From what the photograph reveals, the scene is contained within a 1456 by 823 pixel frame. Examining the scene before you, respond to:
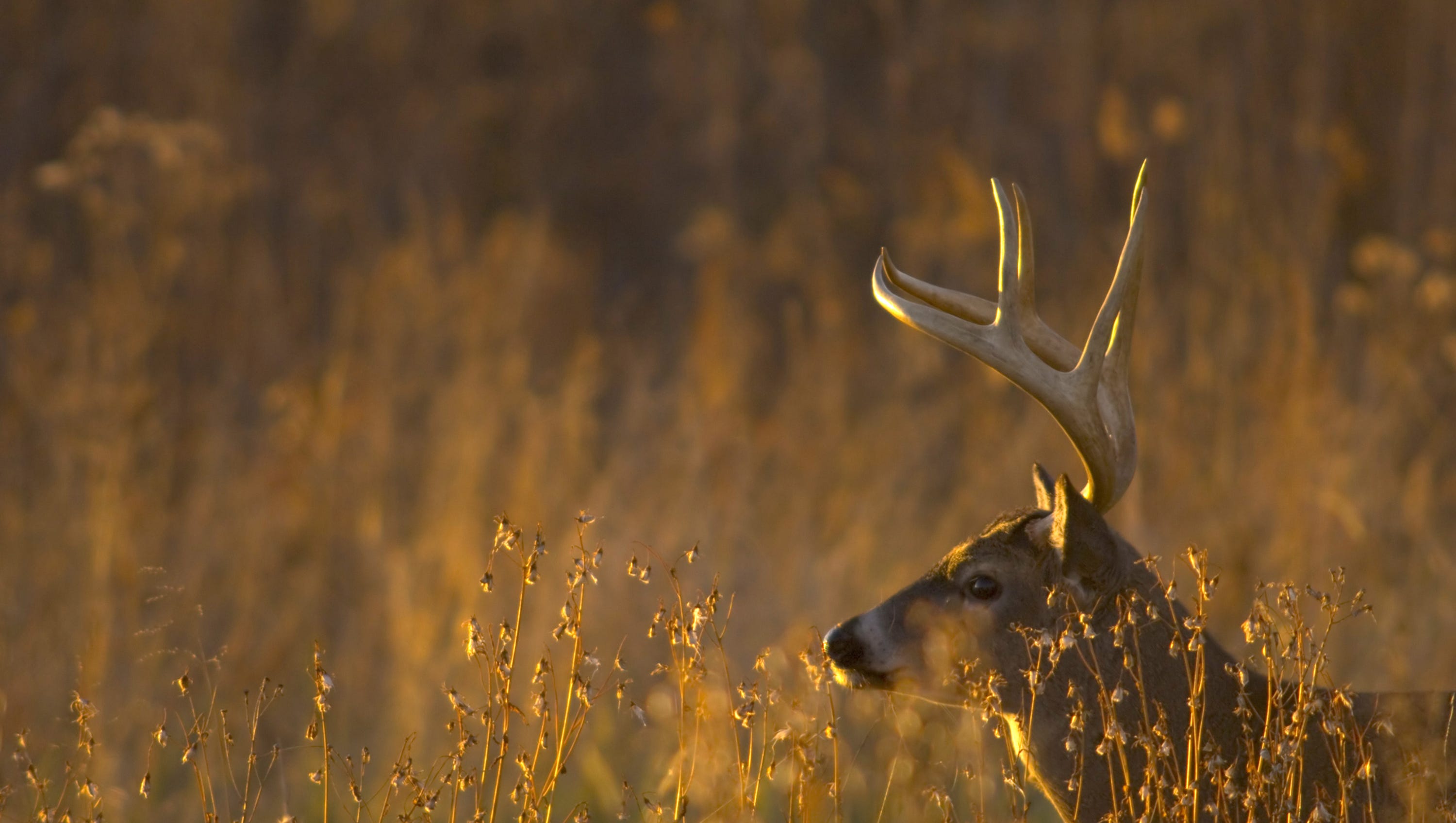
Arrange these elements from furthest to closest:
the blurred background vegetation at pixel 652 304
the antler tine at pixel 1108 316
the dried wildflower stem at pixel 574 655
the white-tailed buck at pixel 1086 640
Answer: the blurred background vegetation at pixel 652 304
the antler tine at pixel 1108 316
the white-tailed buck at pixel 1086 640
the dried wildflower stem at pixel 574 655

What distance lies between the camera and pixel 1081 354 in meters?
3.98

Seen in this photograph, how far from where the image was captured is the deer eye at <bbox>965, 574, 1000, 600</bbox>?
379cm

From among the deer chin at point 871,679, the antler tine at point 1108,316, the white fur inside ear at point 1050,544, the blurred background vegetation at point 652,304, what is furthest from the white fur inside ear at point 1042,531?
the blurred background vegetation at point 652,304

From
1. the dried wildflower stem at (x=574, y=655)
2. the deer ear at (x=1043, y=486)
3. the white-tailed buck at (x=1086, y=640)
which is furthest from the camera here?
the deer ear at (x=1043, y=486)

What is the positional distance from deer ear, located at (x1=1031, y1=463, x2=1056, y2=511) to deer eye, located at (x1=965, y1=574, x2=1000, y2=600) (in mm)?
Result: 224

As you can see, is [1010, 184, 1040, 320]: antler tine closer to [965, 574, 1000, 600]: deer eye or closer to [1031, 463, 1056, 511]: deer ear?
[1031, 463, 1056, 511]: deer ear

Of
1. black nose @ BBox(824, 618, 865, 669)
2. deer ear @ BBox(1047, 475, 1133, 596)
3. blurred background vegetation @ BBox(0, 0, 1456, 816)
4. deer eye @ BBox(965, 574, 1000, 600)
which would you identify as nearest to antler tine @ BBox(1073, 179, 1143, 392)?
deer ear @ BBox(1047, 475, 1133, 596)

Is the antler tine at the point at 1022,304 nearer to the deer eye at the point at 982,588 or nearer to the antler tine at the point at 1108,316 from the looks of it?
the antler tine at the point at 1108,316

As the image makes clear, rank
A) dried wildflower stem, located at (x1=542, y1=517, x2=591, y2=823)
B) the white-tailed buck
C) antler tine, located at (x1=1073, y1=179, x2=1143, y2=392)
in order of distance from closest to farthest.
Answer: dried wildflower stem, located at (x1=542, y1=517, x2=591, y2=823) → the white-tailed buck → antler tine, located at (x1=1073, y1=179, x2=1143, y2=392)

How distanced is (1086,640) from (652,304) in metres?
9.88

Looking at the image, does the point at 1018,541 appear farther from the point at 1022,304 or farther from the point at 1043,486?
the point at 1022,304

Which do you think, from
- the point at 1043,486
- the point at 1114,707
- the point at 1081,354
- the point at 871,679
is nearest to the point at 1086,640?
the point at 1114,707

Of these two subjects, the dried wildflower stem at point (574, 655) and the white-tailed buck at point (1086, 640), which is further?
the white-tailed buck at point (1086, 640)

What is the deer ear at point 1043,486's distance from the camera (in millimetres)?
A: 3840
